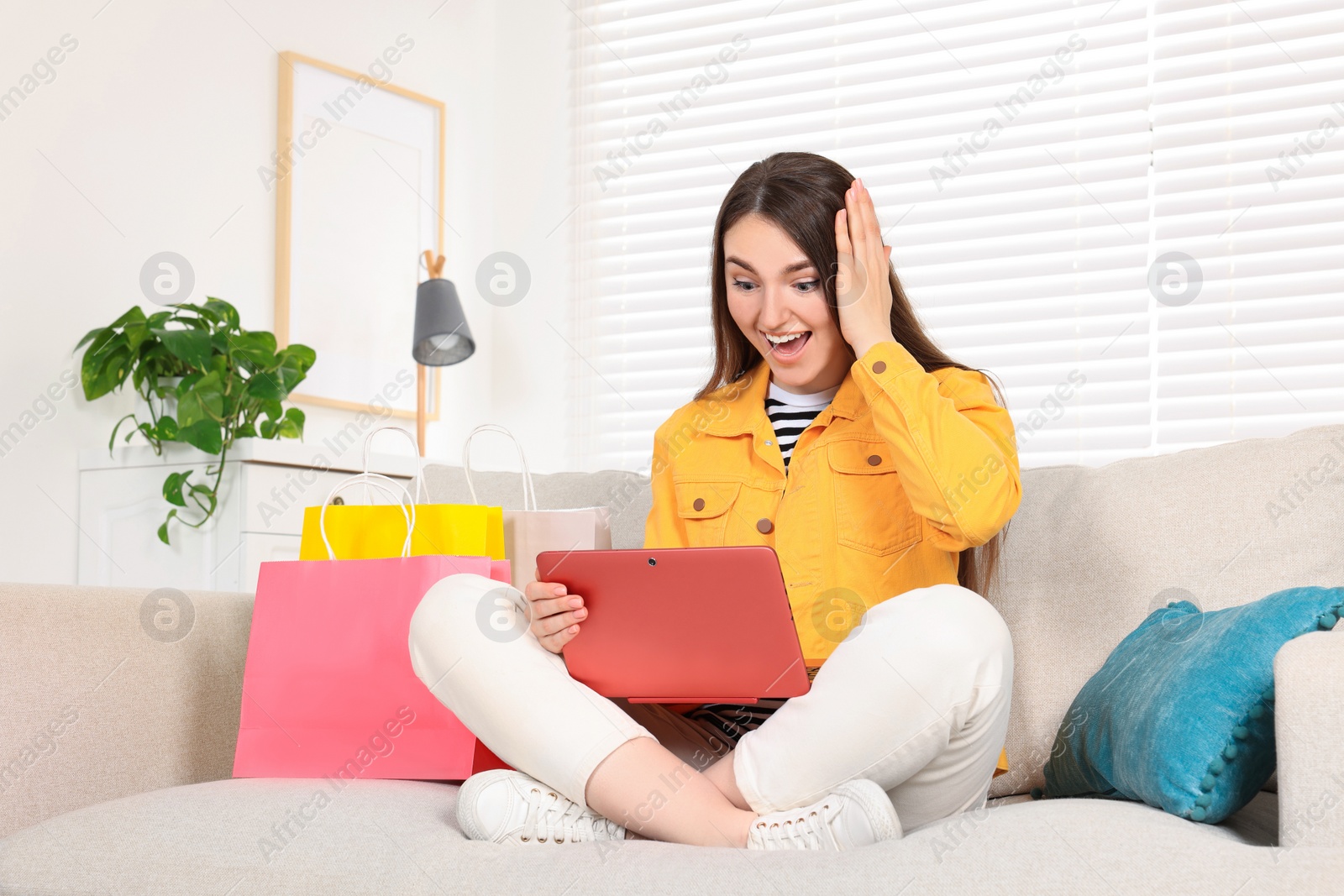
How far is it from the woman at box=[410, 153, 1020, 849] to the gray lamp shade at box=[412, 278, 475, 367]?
1454mm

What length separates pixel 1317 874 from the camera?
840 mm

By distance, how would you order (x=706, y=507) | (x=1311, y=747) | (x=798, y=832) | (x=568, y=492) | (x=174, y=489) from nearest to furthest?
(x=1311, y=747) → (x=798, y=832) → (x=706, y=507) → (x=568, y=492) → (x=174, y=489)

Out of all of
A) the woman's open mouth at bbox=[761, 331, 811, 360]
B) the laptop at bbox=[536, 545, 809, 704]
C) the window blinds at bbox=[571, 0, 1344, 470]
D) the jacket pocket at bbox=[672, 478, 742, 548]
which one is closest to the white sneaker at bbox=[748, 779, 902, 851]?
the laptop at bbox=[536, 545, 809, 704]

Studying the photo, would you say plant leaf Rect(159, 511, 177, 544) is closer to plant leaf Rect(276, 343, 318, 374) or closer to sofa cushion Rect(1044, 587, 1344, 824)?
plant leaf Rect(276, 343, 318, 374)

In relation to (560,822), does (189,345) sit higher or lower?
higher

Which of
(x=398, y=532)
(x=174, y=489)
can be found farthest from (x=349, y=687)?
(x=174, y=489)

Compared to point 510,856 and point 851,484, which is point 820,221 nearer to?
point 851,484

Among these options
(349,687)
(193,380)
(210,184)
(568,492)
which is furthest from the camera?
(210,184)

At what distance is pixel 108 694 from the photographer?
133 cm

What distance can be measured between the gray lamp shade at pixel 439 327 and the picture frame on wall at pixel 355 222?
0.20 m

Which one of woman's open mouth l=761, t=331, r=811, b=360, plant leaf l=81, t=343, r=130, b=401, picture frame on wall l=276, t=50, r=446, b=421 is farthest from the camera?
picture frame on wall l=276, t=50, r=446, b=421

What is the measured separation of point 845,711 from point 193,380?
1.72m

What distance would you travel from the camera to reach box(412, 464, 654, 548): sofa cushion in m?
1.71

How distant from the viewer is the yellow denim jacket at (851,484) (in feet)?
4.22
